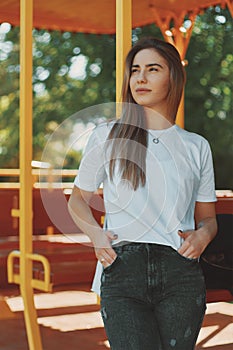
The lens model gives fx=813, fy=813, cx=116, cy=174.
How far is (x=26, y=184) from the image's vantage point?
407 cm

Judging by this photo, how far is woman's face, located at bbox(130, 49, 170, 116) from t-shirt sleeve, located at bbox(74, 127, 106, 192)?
20 cm

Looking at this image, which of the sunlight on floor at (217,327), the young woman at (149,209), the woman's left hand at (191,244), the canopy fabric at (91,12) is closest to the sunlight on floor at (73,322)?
the sunlight on floor at (217,327)

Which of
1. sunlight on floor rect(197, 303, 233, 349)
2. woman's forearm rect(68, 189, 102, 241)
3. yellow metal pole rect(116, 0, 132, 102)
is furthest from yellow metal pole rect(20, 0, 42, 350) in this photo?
woman's forearm rect(68, 189, 102, 241)

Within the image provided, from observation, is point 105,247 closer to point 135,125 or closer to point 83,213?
point 83,213

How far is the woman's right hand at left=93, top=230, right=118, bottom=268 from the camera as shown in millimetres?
2340


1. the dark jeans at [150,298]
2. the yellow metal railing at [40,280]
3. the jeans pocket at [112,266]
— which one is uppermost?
the jeans pocket at [112,266]

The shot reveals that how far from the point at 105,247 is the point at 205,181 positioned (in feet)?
1.25

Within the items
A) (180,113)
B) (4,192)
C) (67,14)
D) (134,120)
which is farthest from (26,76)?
(4,192)

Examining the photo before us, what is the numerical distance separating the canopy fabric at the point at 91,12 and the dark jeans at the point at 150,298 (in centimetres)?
380

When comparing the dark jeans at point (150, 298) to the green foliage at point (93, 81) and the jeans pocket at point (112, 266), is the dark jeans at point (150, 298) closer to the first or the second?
the jeans pocket at point (112, 266)

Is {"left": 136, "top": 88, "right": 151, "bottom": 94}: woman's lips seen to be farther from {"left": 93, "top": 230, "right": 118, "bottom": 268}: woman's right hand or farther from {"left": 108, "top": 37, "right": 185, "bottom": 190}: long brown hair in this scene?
{"left": 93, "top": 230, "right": 118, "bottom": 268}: woman's right hand

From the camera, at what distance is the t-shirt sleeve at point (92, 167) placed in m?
2.43

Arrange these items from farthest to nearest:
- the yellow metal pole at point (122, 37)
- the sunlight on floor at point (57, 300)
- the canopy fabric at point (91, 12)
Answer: the sunlight on floor at point (57, 300), the canopy fabric at point (91, 12), the yellow metal pole at point (122, 37)

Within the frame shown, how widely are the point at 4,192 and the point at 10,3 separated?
5.97ft
